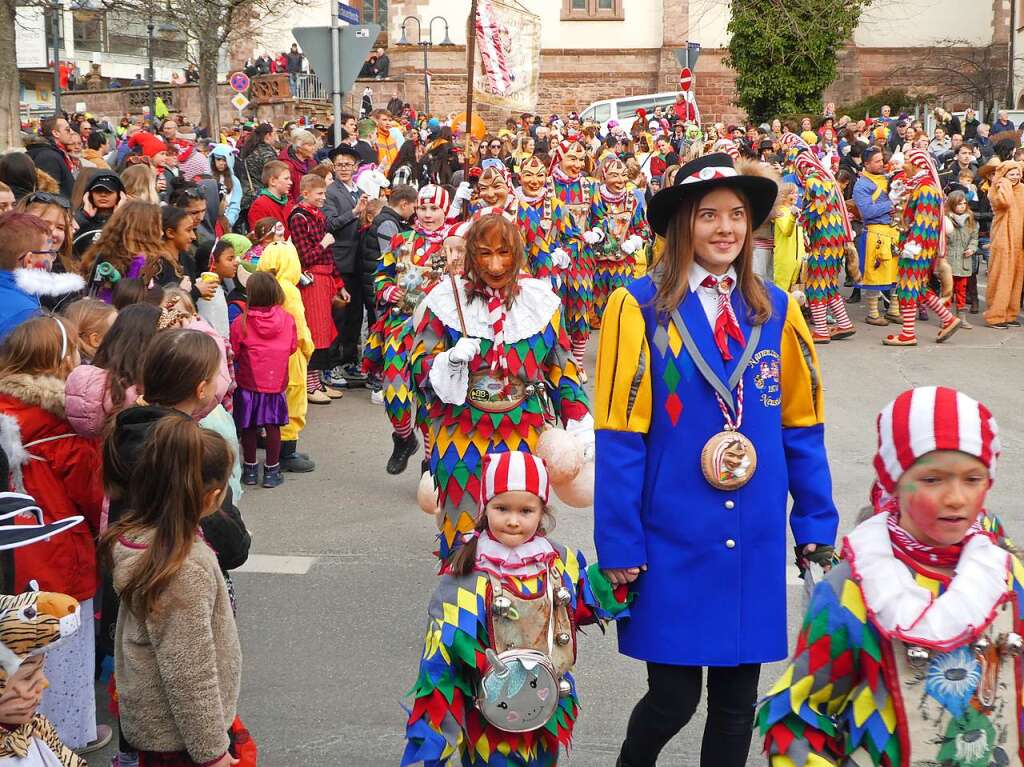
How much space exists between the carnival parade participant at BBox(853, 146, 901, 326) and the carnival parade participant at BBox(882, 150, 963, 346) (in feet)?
1.37

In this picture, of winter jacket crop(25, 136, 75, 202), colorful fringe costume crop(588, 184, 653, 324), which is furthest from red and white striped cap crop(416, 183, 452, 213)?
winter jacket crop(25, 136, 75, 202)

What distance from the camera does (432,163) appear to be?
1622 cm

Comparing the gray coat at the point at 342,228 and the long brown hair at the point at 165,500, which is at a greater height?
the gray coat at the point at 342,228

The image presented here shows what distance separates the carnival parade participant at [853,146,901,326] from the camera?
45.3 feet

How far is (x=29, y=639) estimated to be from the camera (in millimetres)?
2893

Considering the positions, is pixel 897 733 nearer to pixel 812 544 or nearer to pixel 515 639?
pixel 812 544

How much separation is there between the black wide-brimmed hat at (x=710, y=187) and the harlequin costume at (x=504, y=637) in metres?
0.85

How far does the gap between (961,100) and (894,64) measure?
2507mm

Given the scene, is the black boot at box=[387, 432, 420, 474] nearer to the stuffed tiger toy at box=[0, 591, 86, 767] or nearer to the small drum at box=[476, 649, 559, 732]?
the small drum at box=[476, 649, 559, 732]

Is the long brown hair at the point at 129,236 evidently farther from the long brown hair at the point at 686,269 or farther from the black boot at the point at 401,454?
the long brown hair at the point at 686,269

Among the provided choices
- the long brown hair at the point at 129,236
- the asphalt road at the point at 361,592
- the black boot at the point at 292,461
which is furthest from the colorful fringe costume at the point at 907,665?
the black boot at the point at 292,461

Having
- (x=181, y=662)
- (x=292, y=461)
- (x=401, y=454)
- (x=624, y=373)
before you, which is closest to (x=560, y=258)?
(x=401, y=454)

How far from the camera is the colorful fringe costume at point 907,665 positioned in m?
2.55

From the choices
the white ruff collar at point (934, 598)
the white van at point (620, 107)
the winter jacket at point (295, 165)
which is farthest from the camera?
the white van at point (620, 107)
